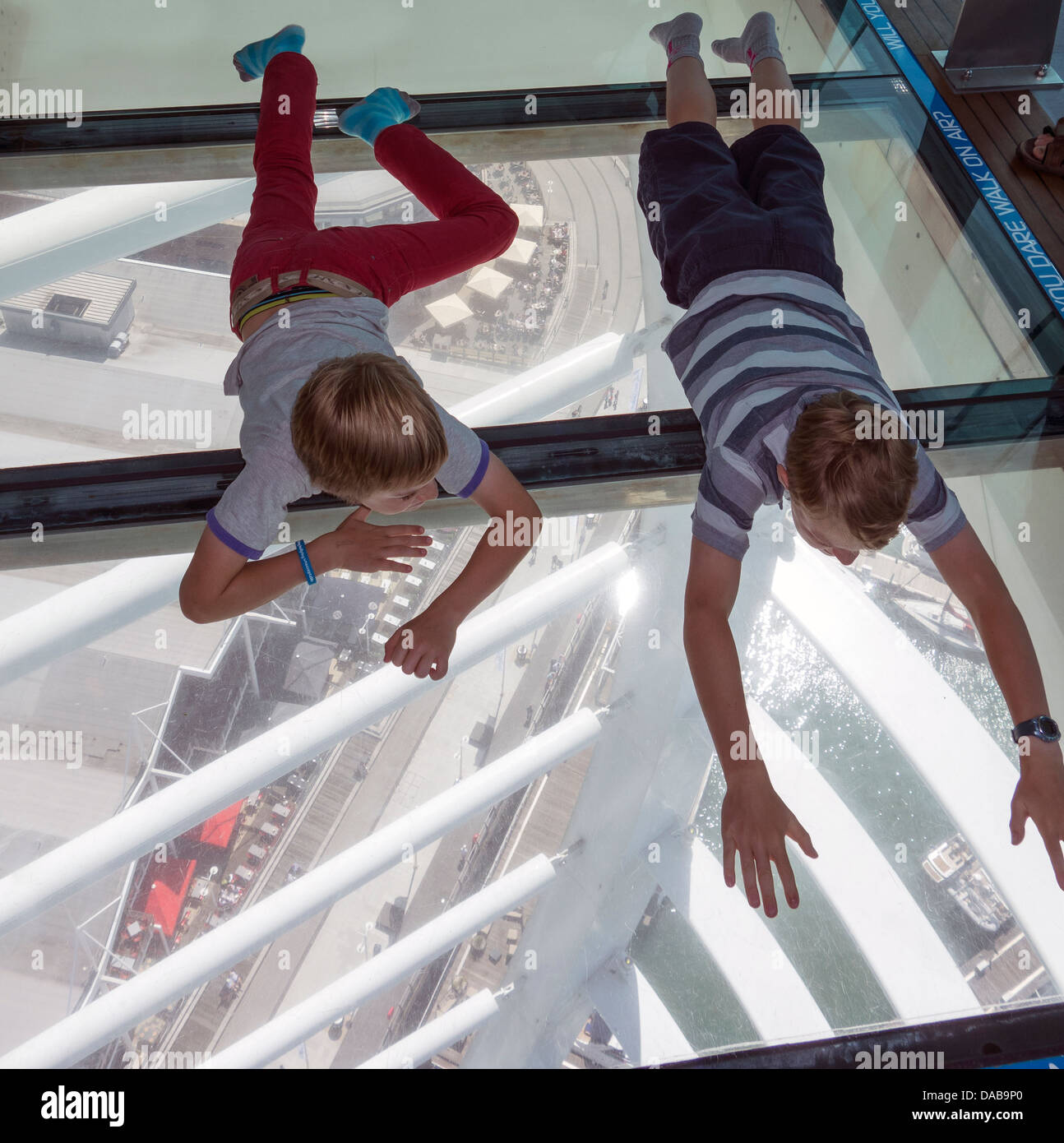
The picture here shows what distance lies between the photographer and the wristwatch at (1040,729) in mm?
1835

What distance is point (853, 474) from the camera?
63.7 inches

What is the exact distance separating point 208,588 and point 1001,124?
319 cm

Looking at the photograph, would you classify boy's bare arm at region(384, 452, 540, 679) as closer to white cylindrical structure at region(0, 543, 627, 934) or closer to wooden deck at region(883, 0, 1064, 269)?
white cylindrical structure at region(0, 543, 627, 934)

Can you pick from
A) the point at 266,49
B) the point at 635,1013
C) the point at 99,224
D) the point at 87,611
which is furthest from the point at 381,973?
the point at 266,49

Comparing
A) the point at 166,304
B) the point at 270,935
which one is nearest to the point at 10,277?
the point at 166,304

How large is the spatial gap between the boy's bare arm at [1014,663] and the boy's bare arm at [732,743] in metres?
0.50

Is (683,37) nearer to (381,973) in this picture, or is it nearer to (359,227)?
(359,227)

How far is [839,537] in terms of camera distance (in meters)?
1.69

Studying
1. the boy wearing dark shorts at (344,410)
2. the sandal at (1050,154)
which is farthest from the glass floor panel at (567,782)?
the sandal at (1050,154)

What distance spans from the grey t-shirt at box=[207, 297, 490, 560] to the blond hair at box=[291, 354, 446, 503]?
0.27 feet

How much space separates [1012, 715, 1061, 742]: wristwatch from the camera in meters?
1.83

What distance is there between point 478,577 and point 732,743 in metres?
0.62

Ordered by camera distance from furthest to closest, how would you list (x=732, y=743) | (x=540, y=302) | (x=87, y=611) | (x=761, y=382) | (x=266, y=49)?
1. (x=540, y=302)
2. (x=266, y=49)
3. (x=87, y=611)
4. (x=761, y=382)
5. (x=732, y=743)

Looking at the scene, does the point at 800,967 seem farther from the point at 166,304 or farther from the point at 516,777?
the point at 166,304
